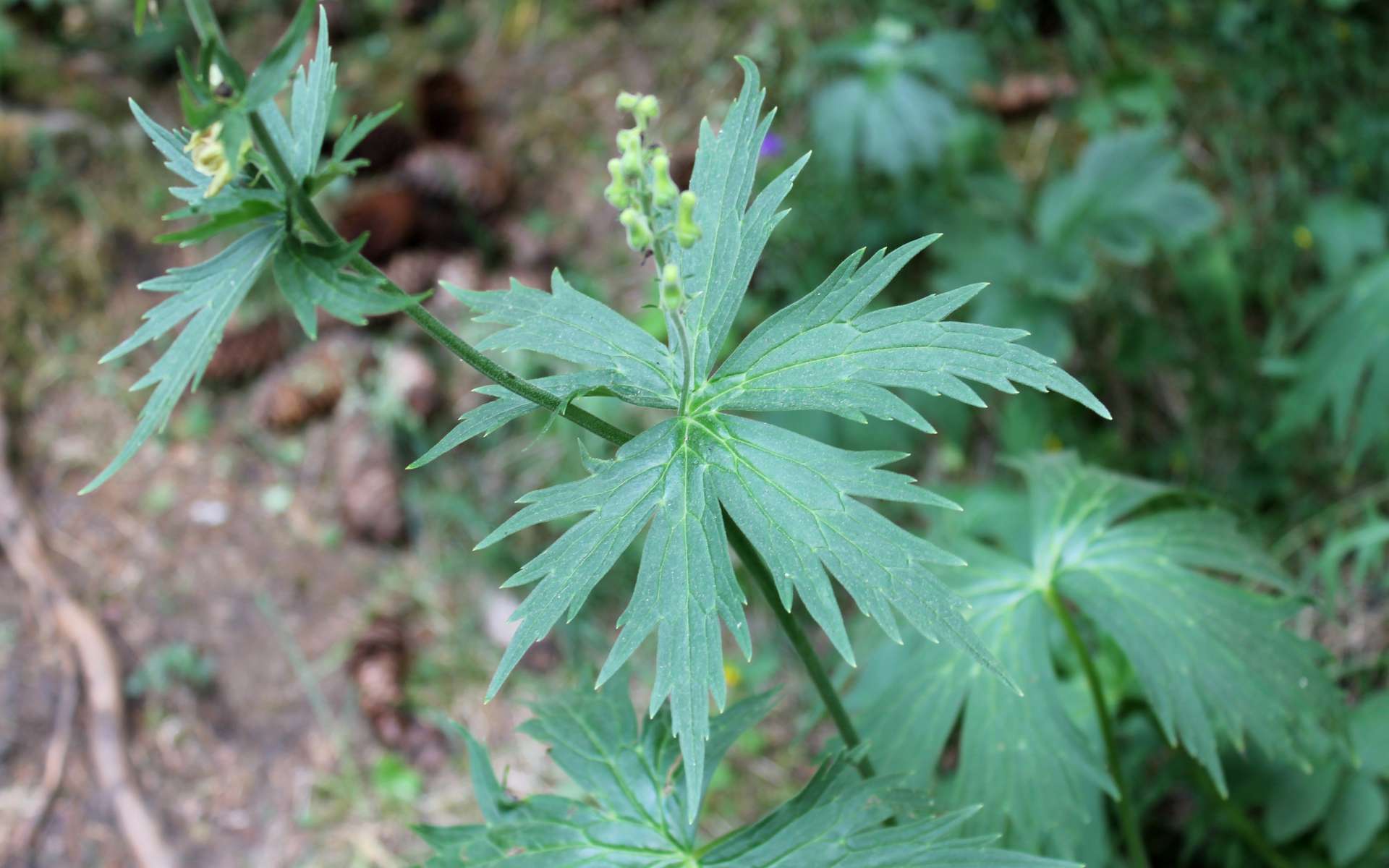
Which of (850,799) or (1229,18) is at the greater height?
(1229,18)

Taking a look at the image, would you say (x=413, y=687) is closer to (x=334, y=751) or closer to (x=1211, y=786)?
(x=334, y=751)

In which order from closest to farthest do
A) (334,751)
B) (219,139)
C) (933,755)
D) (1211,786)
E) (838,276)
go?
(219,139) < (838,276) < (933,755) < (1211,786) < (334,751)

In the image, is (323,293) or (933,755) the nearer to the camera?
(323,293)

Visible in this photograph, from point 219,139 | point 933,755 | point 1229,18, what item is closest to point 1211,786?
point 933,755

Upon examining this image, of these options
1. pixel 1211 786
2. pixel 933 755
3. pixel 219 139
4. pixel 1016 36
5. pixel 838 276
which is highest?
pixel 1016 36

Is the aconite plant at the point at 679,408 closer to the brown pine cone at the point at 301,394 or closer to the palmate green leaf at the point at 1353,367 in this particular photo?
the palmate green leaf at the point at 1353,367

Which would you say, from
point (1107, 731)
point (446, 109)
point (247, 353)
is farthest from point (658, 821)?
point (446, 109)

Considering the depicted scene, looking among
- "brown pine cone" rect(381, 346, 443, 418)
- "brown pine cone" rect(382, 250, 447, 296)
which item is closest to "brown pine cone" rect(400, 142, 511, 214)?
"brown pine cone" rect(382, 250, 447, 296)
